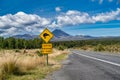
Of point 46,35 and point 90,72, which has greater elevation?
point 46,35

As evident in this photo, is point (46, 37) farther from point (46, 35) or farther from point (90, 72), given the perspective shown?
point (90, 72)

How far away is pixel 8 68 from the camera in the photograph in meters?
14.2

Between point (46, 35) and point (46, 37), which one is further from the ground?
point (46, 35)

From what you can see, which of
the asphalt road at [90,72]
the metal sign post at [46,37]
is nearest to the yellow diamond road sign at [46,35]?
the metal sign post at [46,37]

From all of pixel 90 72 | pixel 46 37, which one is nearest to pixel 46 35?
pixel 46 37

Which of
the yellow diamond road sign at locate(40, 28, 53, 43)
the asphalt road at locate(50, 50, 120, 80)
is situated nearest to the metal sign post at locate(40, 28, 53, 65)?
the yellow diamond road sign at locate(40, 28, 53, 43)

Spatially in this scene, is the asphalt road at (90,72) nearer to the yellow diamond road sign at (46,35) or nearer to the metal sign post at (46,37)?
the metal sign post at (46,37)

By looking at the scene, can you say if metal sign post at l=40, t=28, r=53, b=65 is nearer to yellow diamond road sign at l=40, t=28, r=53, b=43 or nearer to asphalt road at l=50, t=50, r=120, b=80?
yellow diamond road sign at l=40, t=28, r=53, b=43

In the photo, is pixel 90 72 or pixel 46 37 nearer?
pixel 90 72

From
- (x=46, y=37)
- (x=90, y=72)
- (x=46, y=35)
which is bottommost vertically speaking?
(x=90, y=72)

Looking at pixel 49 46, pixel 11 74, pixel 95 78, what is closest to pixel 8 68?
pixel 11 74

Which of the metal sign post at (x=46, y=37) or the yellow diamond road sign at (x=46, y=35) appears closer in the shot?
the metal sign post at (x=46, y=37)

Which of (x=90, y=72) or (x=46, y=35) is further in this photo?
(x=46, y=35)

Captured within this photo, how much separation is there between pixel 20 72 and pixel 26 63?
2.00 m
